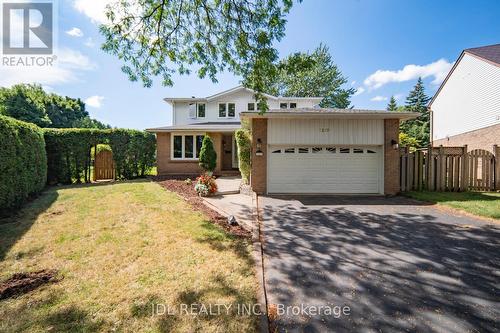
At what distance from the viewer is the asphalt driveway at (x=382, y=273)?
2.74 metres

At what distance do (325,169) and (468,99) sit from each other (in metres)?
15.3

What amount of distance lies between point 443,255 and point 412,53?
16467 millimetres

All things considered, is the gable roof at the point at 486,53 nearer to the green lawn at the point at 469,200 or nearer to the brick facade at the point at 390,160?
the green lawn at the point at 469,200

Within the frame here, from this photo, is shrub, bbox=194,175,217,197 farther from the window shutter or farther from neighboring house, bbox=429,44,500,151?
neighboring house, bbox=429,44,500,151

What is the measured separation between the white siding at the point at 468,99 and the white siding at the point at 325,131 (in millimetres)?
10589

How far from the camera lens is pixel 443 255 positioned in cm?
445

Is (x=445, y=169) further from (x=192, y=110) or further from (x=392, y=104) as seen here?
(x=392, y=104)

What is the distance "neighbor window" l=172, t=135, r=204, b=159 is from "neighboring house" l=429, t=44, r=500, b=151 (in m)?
18.9

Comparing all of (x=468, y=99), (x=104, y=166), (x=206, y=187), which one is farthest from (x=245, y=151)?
(x=468, y=99)

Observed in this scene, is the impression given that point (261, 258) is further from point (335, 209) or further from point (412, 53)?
point (412, 53)

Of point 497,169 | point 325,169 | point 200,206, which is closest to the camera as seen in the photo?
point 200,206

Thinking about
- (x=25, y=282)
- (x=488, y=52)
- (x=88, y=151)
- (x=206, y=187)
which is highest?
(x=488, y=52)

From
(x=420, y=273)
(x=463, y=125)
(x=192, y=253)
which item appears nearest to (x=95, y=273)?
(x=192, y=253)

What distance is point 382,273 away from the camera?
3.79m
